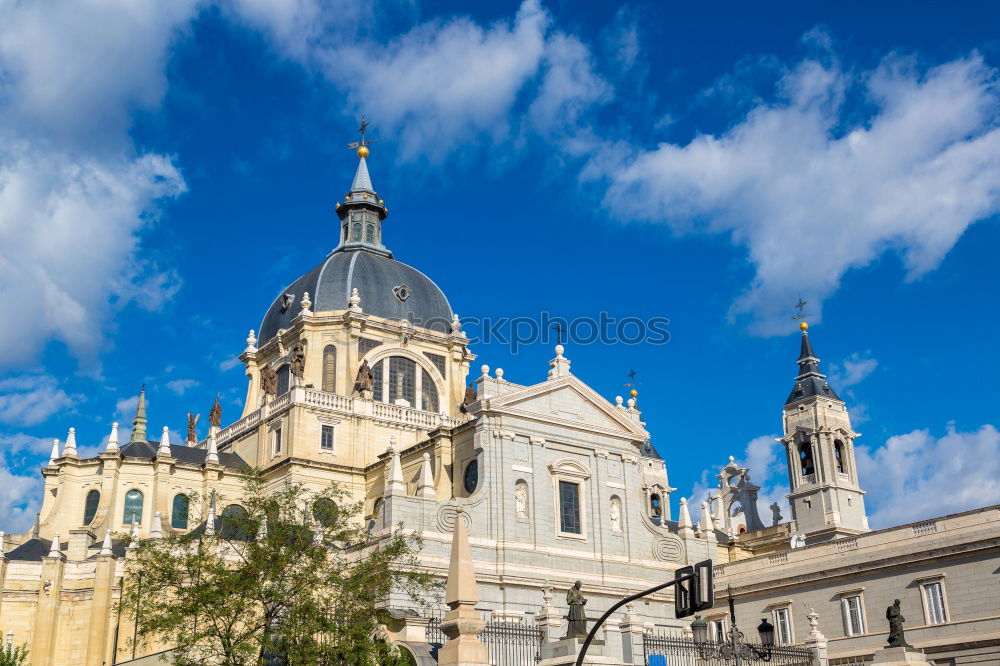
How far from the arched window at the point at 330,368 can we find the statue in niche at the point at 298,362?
1.25 metres

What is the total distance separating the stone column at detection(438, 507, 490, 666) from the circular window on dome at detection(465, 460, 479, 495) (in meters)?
22.3

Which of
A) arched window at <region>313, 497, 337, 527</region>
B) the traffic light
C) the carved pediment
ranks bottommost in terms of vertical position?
the traffic light

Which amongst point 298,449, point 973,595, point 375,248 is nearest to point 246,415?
point 298,449

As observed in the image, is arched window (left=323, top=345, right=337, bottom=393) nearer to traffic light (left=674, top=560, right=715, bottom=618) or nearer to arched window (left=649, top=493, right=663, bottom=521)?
A: arched window (left=649, top=493, right=663, bottom=521)

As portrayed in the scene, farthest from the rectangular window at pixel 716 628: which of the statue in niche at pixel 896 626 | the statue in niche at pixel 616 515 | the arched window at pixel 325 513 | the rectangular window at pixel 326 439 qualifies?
the rectangular window at pixel 326 439

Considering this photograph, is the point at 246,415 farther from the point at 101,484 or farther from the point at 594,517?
the point at 594,517

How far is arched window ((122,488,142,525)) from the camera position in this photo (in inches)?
2090

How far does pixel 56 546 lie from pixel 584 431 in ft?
80.8

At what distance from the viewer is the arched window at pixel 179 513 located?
53625 mm

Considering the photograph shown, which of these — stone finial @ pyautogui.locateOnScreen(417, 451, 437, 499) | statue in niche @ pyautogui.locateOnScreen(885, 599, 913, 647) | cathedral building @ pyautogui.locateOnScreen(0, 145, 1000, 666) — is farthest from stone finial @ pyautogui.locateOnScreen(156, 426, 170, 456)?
statue in niche @ pyautogui.locateOnScreen(885, 599, 913, 647)

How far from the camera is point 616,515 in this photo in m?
49.2

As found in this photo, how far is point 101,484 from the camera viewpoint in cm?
5406

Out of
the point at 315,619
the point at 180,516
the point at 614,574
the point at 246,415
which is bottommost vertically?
the point at 315,619

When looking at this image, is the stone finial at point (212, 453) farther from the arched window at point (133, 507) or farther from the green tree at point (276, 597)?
the green tree at point (276, 597)
